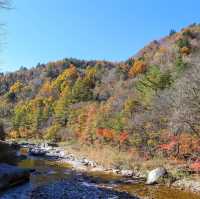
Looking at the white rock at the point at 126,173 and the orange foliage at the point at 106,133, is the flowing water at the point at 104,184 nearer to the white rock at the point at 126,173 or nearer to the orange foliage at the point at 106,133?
the white rock at the point at 126,173

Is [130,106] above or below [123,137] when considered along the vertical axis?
above

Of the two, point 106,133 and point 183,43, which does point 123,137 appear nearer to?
point 106,133

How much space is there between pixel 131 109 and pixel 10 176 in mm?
20047

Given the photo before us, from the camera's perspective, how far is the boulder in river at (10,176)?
13.4m

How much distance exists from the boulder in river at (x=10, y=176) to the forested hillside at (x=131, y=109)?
30.6 ft

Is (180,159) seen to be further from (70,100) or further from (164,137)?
(70,100)

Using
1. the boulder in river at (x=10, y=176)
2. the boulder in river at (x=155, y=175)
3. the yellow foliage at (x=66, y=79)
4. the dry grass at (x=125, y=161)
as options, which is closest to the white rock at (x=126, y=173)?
the dry grass at (x=125, y=161)

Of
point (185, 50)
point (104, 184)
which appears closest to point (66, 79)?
point (185, 50)

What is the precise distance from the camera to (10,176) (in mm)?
14031

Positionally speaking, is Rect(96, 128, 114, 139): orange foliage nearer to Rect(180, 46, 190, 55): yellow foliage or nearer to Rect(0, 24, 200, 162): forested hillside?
Rect(0, 24, 200, 162): forested hillside

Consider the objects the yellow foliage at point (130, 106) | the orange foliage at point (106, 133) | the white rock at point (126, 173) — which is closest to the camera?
the white rock at point (126, 173)

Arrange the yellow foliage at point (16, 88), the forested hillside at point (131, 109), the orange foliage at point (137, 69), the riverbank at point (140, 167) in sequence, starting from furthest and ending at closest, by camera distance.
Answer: the yellow foliage at point (16, 88) < the orange foliage at point (137, 69) < the forested hillside at point (131, 109) < the riverbank at point (140, 167)

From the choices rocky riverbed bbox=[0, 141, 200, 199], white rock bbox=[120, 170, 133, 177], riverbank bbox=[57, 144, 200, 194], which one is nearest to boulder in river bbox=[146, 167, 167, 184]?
riverbank bbox=[57, 144, 200, 194]

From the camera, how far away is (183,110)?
17938 millimetres
